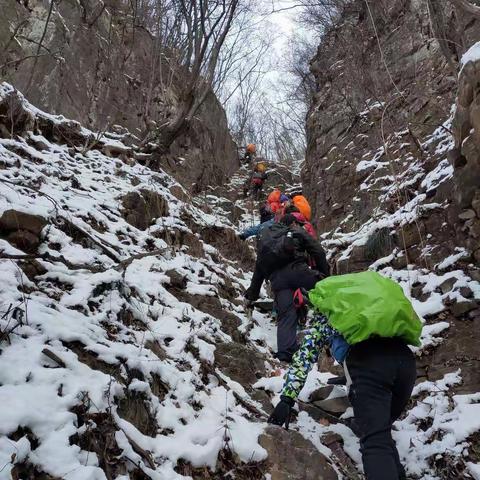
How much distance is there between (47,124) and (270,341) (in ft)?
17.0

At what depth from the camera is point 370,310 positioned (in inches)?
104

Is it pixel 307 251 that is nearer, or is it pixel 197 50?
pixel 307 251

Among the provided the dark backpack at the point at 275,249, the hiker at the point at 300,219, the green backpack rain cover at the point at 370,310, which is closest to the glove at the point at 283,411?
the green backpack rain cover at the point at 370,310

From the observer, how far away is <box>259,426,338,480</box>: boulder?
2788 mm

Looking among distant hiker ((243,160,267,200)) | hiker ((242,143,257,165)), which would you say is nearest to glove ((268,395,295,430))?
distant hiker ((243,160,267,200))

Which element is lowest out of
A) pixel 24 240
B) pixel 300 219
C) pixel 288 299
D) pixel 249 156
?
pixel 24 240

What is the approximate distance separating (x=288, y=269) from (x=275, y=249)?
0.26m

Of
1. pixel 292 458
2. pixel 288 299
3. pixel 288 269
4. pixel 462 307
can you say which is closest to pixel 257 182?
pixel 288 269

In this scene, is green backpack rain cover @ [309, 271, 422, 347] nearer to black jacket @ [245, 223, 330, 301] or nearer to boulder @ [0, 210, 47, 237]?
black jacket @ [245, 223, 330, 301]

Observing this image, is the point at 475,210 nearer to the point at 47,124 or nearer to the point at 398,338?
the point at 398,338

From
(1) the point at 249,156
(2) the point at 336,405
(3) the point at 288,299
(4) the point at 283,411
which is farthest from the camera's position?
(1) the point at 249,156

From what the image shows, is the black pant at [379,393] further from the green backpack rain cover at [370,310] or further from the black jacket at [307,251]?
the black jacket at [307,251]

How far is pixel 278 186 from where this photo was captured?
1655 centimetres

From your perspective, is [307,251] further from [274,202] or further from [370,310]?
[274,202]
